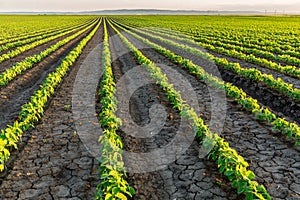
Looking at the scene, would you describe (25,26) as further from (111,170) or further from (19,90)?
(111,170)

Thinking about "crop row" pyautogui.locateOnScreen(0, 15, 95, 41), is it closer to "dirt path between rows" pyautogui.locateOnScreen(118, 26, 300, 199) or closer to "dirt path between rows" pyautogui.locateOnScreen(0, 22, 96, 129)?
"dirt path between rows" pyautogui.locateOnScreen(0, 22, 96, 129)

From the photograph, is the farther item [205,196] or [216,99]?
[216,99]

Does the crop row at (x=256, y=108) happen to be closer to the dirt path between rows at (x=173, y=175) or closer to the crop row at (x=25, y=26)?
the dirt path between rows at (x=173, y=175)

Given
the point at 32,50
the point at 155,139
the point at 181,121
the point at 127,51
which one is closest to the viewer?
the point at 155,139

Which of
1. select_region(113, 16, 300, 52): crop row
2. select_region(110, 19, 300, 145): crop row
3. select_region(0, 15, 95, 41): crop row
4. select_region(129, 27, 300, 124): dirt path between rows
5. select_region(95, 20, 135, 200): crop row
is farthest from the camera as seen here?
select_region(0, 15, 95, 41): crop row

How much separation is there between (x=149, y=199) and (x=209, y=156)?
1763mm

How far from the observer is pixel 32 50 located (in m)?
21.1

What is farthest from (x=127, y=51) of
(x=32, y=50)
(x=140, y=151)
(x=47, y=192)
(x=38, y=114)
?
(x=47, y=192)

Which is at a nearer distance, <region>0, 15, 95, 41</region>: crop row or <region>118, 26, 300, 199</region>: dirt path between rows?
<region>118, 26, 300, 199</region>: dirt path between rows

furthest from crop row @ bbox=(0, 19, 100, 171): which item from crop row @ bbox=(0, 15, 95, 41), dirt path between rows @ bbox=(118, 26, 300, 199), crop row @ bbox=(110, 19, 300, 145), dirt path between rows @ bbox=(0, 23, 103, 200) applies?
crop row @ bbox=(0, 15, 95, 41)

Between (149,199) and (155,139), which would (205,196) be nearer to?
(149,199)

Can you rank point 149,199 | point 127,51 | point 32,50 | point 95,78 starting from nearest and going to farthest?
1. point 149,199
2. point 95,78
3. point 127,51
4. point 32,50

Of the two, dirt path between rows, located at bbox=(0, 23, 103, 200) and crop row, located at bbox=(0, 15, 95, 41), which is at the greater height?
crop row, located at bbox=(0, 15, 95, 41)

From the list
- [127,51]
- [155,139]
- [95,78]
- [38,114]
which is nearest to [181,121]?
[155,139]
